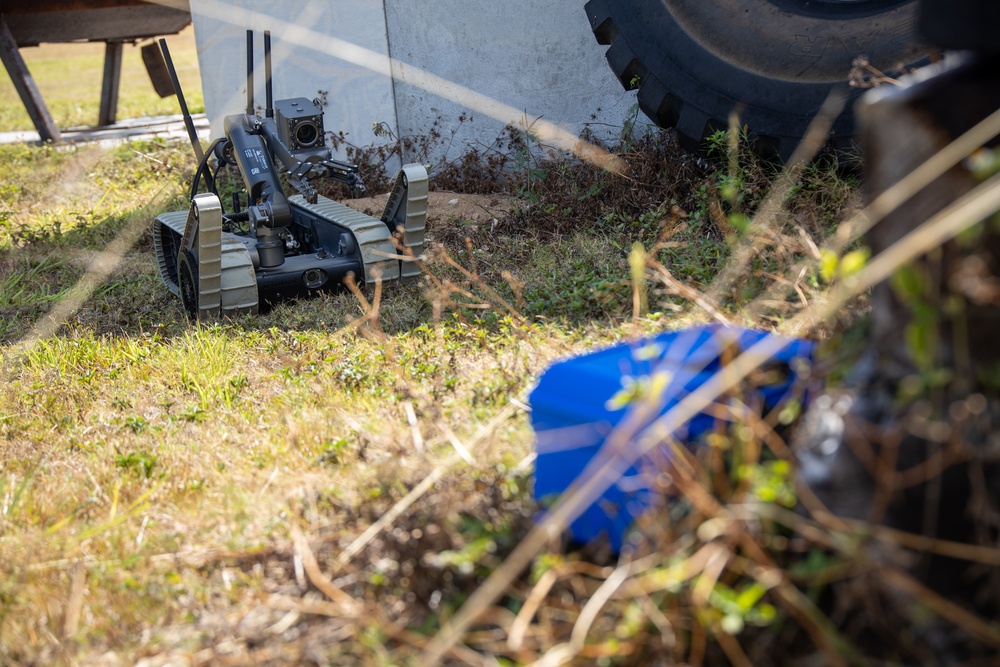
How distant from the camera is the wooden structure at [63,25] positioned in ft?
27.5

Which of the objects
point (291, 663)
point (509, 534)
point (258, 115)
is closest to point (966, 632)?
point (509, 534)

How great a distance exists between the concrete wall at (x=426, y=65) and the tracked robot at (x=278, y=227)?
148cm

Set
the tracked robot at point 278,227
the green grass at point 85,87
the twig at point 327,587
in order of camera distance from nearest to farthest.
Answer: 1. the twig at point 327,587
2. the tracked robot at point 278,227
3. the green grass at point 85,87

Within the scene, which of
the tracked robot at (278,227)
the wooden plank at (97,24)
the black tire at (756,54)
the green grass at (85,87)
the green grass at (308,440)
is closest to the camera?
the green grass at (308,440)

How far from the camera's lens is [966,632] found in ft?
4.65

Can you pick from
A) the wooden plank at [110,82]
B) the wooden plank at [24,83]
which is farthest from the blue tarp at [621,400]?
the wooden plank at [110,82]

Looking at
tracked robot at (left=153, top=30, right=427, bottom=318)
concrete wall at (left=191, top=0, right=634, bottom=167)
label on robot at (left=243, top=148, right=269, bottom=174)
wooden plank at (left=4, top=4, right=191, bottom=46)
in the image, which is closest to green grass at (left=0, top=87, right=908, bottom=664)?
tracked robot at (left=153, top=30, right=427, bottom=318)

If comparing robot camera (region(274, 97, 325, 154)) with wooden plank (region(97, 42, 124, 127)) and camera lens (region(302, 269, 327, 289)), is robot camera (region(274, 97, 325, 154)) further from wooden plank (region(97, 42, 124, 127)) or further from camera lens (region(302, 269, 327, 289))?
wooden plank (region(97, 42, 124, 127))

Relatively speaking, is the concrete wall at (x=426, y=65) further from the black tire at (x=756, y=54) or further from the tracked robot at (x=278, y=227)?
the tracked robot at (x=278, y=227)

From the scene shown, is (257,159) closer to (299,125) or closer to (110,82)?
(299,125)

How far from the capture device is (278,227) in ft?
14.1

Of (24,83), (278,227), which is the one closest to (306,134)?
(278,227)

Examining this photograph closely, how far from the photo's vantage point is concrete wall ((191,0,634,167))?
558 centimetres

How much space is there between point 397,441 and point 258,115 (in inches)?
108
